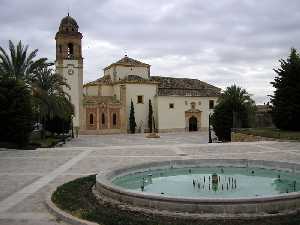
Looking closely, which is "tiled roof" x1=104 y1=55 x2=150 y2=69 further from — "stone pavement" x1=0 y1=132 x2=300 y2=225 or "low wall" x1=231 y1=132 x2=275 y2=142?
"stone pavement" x1=0 y1=132 x2=300 y2=225

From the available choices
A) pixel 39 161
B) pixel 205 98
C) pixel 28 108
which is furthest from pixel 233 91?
pixel 39 161

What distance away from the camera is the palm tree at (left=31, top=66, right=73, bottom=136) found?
98.3 feet

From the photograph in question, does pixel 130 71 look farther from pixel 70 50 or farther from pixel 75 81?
pixel 70 50

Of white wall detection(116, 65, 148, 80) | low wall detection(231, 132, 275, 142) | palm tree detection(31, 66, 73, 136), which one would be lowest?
low wall detection(231, 132, 275, 142)

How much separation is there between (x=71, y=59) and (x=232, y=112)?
23272mm

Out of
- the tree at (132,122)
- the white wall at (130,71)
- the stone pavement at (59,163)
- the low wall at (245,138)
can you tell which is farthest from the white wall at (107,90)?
the stone pavement at (59,163)

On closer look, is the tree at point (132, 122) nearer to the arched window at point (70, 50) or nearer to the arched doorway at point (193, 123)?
the arched doorway at point (193, 123)

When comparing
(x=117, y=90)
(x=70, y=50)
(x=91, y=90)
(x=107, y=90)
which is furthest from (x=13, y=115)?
(x=107, y=90)

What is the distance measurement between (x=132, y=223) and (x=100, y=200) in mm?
2118

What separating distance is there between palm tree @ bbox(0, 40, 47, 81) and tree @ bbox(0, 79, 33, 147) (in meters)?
3.29

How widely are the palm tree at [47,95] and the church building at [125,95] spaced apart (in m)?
13.8

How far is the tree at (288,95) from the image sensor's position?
28.1 m

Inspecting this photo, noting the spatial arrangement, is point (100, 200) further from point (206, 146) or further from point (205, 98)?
point (205, 98)

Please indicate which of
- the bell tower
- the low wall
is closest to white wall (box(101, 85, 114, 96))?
the bell tower
